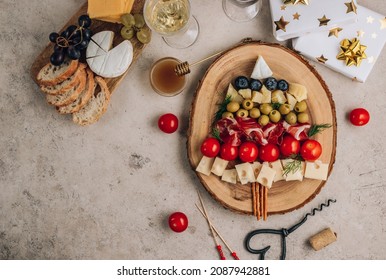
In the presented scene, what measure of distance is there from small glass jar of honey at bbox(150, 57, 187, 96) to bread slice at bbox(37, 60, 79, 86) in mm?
352

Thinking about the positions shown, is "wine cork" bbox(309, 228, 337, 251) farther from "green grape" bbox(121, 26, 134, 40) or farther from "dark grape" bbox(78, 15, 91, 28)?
"dark grape" bbox(78, 15, 91, 28)

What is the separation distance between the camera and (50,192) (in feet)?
6.88

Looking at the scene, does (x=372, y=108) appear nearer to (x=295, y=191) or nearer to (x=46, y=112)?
(x=295, y=191)

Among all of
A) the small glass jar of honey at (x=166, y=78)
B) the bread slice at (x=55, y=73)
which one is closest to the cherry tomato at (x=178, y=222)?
the small glass jar of honey at (x=166, y=78)

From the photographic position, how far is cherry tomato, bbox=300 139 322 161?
189 centimetres

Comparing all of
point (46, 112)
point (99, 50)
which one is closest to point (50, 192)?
point (46, 112)

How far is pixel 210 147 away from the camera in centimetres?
191

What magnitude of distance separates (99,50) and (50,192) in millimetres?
718

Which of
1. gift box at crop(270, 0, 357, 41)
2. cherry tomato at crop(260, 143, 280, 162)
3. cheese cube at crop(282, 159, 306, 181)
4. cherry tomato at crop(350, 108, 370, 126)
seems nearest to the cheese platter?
gift box at crop(270, 0, 357, 41)

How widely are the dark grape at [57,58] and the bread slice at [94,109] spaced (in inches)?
7.7

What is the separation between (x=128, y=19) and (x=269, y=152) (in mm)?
829

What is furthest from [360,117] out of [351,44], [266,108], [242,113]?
[242,113]

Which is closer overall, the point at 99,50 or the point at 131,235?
the point at 99,50

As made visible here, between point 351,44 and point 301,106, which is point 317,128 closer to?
point 301,106
